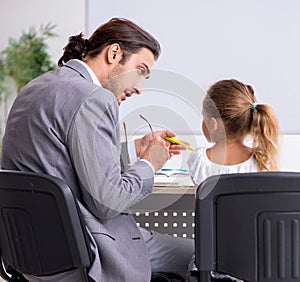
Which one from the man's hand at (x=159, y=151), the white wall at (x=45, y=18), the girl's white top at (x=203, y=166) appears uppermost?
the white wall at (x=45, y=18)

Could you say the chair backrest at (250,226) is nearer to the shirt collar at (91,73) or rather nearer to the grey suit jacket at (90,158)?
the grey suit jacket at (90,158)

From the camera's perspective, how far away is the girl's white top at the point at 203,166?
2.04m

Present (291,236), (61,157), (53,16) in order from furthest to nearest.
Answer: (53,16) → (61,157) → (291,236)

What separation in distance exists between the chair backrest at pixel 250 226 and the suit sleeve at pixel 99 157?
203mm

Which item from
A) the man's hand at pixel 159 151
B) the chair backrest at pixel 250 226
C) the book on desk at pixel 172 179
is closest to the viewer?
the chair backrest at pixel 250 226

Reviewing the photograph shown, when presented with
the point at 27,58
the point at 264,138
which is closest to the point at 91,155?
the point at 264,138

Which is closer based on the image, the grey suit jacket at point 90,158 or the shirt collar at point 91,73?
the grey suit jacket at point 90,158

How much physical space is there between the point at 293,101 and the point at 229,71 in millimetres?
422

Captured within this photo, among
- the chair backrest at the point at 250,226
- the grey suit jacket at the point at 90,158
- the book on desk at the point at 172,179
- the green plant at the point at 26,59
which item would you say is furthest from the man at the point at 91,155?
the green plant at the point at 26,59

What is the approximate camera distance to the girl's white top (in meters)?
2.04

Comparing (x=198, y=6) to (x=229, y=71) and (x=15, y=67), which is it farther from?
(x=15, y=67)

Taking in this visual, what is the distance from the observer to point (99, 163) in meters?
1.43

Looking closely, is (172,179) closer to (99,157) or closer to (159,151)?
(159,151)

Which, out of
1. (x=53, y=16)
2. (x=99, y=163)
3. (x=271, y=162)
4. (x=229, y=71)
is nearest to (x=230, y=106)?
(x=271, y=162)
